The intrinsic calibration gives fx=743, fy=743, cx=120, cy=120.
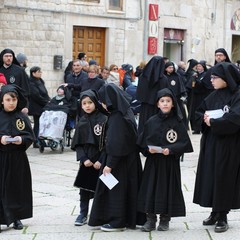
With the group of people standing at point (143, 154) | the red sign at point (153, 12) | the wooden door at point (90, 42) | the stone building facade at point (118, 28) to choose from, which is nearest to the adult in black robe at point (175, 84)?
the stone building facade at point (118, 28)

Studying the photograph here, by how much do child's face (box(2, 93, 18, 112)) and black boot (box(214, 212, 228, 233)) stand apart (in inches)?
101

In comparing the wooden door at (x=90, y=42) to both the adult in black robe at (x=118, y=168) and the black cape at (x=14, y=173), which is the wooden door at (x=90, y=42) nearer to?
the black cape at (x=14, y=173)

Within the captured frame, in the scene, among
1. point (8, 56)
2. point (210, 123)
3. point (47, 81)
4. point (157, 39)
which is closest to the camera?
point (210, 123)

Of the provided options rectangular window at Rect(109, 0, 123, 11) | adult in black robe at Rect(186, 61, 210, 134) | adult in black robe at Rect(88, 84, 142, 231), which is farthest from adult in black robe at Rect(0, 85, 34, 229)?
rectangular window at Rect(109, 0, 123, 11)

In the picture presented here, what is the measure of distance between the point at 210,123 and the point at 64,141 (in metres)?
7.90

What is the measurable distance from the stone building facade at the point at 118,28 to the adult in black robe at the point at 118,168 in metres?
12.9

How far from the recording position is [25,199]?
8.27 m

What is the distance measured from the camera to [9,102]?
8.20 m

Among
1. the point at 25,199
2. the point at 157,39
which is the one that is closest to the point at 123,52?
the point at 157,39

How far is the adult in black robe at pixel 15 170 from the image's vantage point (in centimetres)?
813

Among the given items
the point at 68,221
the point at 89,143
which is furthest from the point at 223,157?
the point at 68,221

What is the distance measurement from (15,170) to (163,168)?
163cm

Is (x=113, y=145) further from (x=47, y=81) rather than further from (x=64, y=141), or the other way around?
(x=47, y=81)

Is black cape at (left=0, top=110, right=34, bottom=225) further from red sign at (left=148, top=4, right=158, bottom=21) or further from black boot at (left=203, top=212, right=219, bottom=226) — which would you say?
red sign at (left=148, top=4, right=158, bottom=21)
